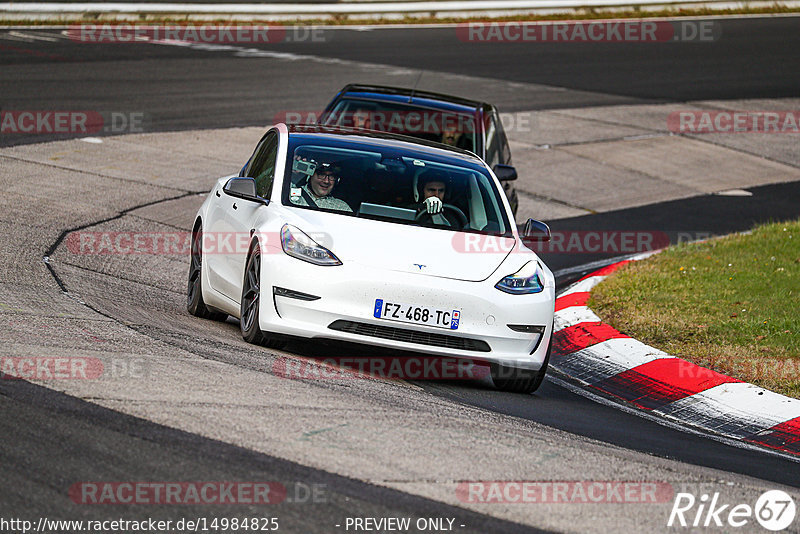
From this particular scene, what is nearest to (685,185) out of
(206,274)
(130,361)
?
(206,274)

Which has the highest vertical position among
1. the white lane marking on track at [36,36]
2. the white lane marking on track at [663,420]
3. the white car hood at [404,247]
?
the white car hood at [404,247]

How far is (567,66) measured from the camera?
27453 millimetres

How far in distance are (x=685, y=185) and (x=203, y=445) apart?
1411 centimetres

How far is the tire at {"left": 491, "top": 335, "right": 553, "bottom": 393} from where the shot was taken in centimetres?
794

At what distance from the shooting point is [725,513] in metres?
5.24

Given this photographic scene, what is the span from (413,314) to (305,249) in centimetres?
82

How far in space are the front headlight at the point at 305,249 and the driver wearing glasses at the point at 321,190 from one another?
20.9 inches

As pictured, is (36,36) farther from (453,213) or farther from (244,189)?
(453,213)
